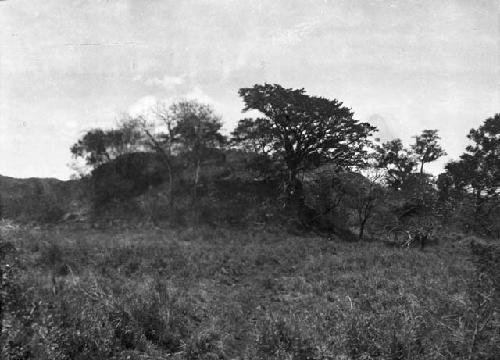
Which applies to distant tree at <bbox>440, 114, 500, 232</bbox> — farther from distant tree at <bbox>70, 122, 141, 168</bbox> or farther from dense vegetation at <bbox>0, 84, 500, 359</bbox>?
distant tree at <bbox>70, 122, 141, 168</bbox>

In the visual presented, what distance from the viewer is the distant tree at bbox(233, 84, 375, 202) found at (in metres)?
26.8

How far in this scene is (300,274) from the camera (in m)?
11.8

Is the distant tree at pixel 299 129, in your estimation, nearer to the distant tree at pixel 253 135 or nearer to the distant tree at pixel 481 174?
the distant tree at pixel 253 135

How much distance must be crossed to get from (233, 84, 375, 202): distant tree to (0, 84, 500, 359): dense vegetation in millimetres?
124

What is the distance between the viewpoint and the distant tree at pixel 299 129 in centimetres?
2675

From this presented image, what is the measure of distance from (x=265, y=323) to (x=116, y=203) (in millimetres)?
30139

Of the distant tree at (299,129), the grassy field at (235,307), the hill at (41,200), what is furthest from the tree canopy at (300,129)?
the hill at (41,200)

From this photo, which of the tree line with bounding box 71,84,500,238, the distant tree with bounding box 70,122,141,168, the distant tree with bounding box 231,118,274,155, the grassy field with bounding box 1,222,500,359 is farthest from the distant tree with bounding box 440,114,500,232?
the distant tree with bounding box 70,122,141,168

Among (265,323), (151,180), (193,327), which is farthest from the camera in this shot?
(151,180)

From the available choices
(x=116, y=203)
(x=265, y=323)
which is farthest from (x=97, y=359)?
(x=116, y=203)

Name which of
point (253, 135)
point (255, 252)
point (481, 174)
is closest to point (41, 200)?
point (253, 135)

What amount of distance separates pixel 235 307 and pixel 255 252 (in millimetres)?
6815

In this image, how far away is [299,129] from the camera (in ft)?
91.0

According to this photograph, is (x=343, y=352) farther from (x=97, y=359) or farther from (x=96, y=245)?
(x=96, y=245)
